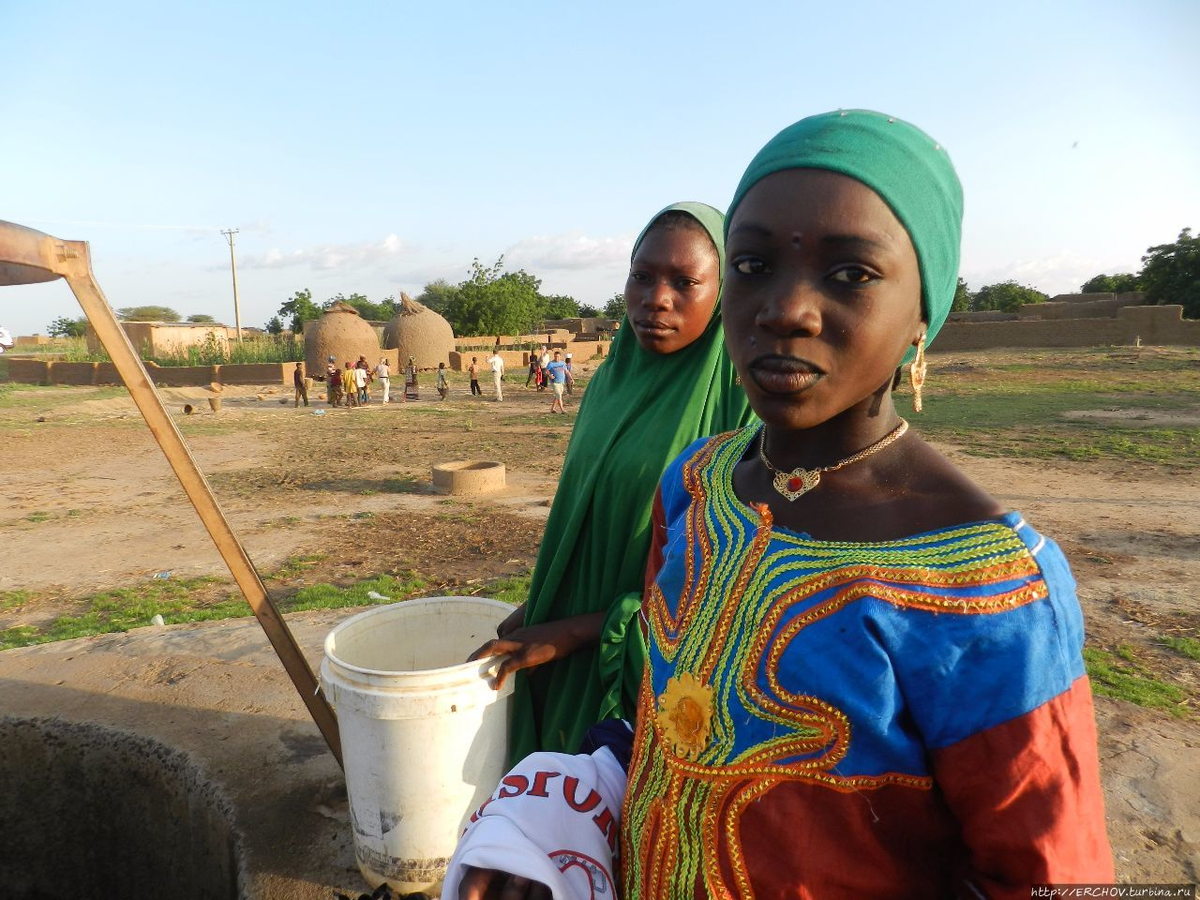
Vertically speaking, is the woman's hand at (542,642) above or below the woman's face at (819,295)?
below

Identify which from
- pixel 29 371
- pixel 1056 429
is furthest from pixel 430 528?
pixel 29 371

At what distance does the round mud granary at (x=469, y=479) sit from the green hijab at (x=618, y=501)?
6869 millimetres

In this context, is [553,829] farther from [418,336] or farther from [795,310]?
[418,336]

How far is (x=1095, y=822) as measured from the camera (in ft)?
2.74

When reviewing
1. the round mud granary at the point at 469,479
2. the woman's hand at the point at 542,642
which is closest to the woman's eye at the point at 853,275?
the woman's hand at the point at 542,642

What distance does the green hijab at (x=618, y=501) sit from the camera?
72.8 inches

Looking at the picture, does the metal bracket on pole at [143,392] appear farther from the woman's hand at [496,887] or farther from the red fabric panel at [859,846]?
the red fabric panel at [859,846]

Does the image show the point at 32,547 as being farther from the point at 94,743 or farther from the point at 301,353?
the point at 301,353

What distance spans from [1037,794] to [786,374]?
516mm

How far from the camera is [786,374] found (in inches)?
37.1

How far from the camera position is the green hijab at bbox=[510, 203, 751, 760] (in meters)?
1.85

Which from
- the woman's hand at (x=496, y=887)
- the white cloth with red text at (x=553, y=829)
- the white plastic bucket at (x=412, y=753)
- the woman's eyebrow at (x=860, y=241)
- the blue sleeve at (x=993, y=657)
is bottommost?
the white plastic bucket at (x=412, y=753)

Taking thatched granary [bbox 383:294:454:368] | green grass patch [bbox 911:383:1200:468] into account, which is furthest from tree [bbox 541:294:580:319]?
green grass patch [bbox 911:383:1200:468]

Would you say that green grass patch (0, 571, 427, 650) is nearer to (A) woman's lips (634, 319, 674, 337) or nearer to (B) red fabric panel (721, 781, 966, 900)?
(A) woman's lips (634, 319, 674, 337)
